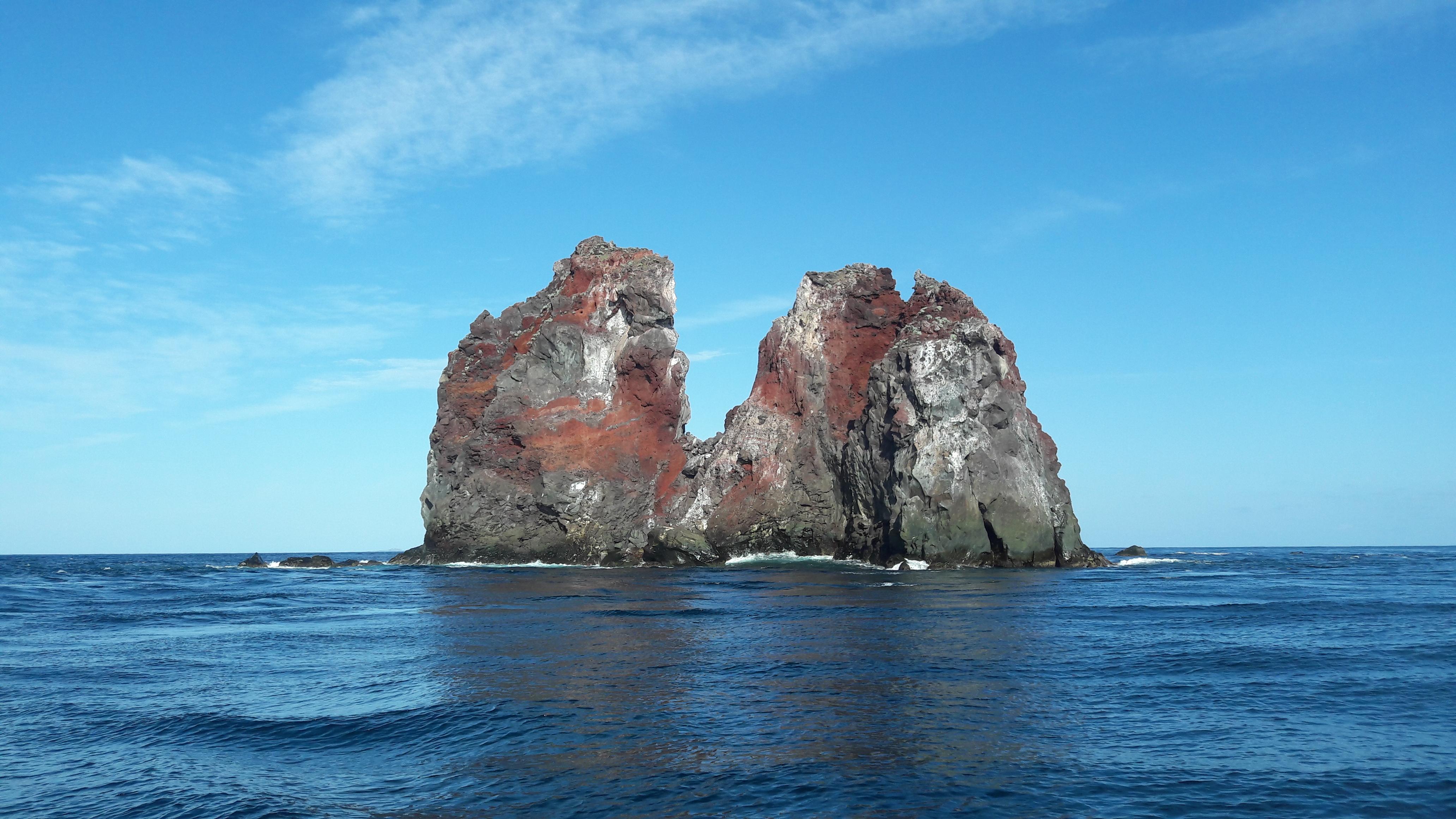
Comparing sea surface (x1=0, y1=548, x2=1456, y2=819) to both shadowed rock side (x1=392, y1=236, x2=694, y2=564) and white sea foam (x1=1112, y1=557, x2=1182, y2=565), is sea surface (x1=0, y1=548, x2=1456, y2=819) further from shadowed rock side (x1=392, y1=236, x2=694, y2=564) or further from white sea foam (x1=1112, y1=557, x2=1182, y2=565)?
white sea foam (x1=1112, y1=557, x2=1182, y2=565)

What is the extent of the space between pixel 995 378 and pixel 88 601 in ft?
170

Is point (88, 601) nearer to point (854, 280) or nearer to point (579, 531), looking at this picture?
point (579, 531)

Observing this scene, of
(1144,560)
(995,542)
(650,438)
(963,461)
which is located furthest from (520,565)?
Answer: (1144,560)

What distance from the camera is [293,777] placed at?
12953mm

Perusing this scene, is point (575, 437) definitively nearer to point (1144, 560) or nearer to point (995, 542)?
point (995, 542)

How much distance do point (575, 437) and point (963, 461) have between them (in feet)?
98.7

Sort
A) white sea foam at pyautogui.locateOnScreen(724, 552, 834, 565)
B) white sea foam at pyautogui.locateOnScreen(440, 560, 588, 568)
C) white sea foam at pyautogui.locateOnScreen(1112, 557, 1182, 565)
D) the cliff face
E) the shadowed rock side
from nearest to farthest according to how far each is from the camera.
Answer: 1. white sea foam at pyautogui.locateOnScreen(440, 560, 588, 568)
2. white sea foam at pyautogui.locateOnScreen(724, 552, 834, 565)
3. the cliff face
4. the shadowed rock side
5. white sea foam at pyautogui.locateOnScreen(1112, 557, 1182, 565)

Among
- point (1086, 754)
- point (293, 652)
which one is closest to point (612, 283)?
point (293, 652)

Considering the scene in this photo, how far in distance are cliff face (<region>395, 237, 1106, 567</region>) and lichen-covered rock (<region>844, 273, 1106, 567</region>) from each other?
9.93 feet

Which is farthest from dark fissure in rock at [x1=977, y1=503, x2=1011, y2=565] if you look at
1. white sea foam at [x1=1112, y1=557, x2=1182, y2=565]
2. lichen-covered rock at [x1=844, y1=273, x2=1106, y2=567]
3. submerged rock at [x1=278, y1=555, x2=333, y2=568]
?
submerged rock at [x1=278, y1=555, x2=333, y2=568]

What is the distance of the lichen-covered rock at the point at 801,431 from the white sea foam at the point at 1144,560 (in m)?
22.4

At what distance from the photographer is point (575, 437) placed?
72000 millimetres

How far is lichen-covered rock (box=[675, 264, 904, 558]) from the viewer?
229 feet

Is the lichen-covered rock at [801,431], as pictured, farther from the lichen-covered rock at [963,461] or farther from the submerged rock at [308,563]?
the submerged rock at [308,563]
